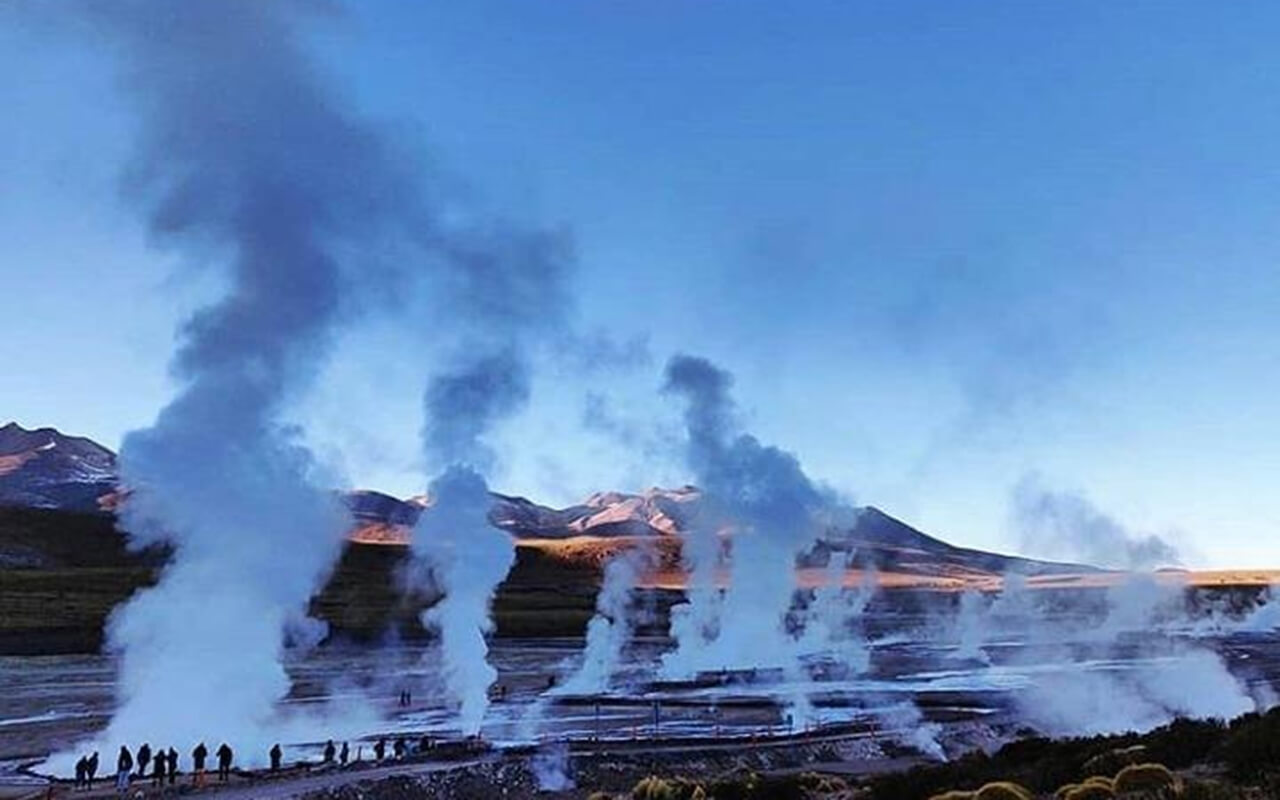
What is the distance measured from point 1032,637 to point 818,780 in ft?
329

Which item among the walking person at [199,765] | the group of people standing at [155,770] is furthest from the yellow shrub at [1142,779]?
the walking person at [199,765]

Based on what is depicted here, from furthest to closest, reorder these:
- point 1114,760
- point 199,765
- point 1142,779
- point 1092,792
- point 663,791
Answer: point 199,765 → point 663,791 → point 1114,760 → point 1142,779 → point 1092,792

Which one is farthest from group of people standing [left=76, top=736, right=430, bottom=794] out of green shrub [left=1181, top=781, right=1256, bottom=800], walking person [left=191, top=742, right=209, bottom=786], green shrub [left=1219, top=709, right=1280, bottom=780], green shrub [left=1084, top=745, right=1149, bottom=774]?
green shrub [left=1181, top=781, right=1256, bottom=800]

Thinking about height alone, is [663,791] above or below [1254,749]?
below

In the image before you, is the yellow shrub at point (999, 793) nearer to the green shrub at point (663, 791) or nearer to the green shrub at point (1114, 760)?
the green shrub at point (1114, 760)

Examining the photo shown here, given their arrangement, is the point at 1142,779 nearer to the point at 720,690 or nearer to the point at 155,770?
the point at 155,770

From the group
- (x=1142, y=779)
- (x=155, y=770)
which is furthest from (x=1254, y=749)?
(x=155, y=770)

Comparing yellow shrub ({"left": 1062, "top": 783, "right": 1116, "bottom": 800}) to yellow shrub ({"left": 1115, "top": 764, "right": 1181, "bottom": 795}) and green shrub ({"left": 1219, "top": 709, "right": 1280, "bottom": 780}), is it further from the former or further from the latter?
green shrub ({"left": 1219, "top": 709, "right": 1280, "bottom": 780})

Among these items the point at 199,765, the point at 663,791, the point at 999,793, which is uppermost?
the point at 999,793

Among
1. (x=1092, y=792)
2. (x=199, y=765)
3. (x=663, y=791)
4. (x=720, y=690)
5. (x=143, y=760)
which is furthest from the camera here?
(x=720, y=690)

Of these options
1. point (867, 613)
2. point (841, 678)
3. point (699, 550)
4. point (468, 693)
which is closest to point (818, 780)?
point (468, 693)

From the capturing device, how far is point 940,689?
238 feet

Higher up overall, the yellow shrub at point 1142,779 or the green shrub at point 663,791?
the yellow shrub at point 1142,779

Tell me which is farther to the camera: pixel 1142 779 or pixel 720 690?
pixel 720 690
